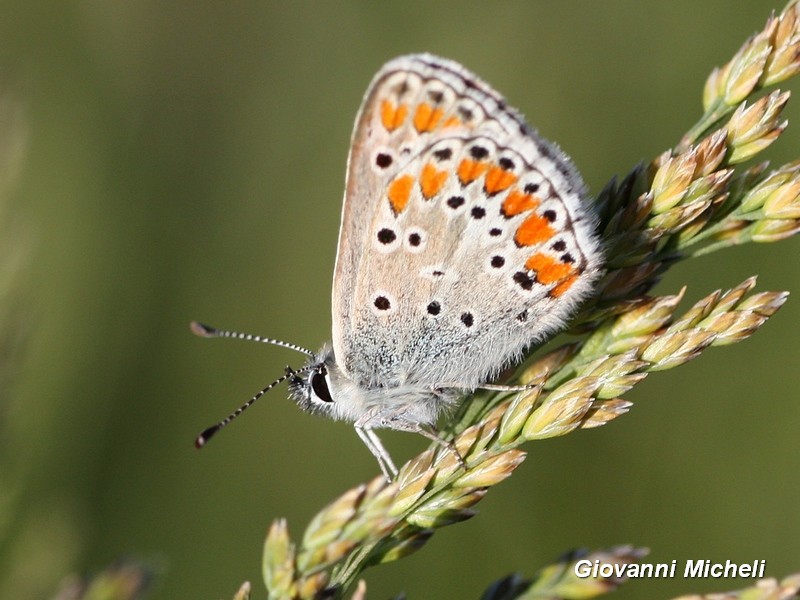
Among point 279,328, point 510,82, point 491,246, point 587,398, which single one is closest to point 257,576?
point 279,328

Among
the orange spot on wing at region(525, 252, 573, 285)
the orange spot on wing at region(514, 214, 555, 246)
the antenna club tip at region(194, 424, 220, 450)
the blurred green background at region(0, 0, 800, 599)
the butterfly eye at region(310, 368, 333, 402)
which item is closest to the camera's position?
the antenna club tip at region(194, 424, 220, 450)

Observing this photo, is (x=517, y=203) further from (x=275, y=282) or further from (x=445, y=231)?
(x=275, y=282)

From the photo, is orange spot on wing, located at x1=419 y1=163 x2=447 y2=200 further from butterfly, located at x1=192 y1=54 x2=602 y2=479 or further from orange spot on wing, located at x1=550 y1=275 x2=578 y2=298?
orange spot on wing, located at x1=550 y1=275 x2=578 y2=298

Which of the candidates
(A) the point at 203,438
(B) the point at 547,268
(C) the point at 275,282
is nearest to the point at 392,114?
(B) the point at 547,268

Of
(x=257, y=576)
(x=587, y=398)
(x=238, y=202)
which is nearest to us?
(x=587, y=398)

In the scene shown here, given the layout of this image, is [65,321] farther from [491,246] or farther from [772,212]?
[772,212]

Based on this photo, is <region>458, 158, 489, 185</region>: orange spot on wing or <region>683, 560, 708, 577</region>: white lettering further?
<region>683, 560, 708, 577</region>: white lettering

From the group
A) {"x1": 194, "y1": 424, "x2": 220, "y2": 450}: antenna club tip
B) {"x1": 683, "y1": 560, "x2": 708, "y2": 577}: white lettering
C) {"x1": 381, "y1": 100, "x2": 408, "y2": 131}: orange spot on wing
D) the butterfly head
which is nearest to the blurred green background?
{"x1": 683, "y1": 560, "x2": 708, "y2": 577}: white lettering

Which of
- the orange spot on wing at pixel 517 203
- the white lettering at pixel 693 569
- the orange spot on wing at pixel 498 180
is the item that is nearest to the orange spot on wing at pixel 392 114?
the orange spot on wing at pixel 498 180
